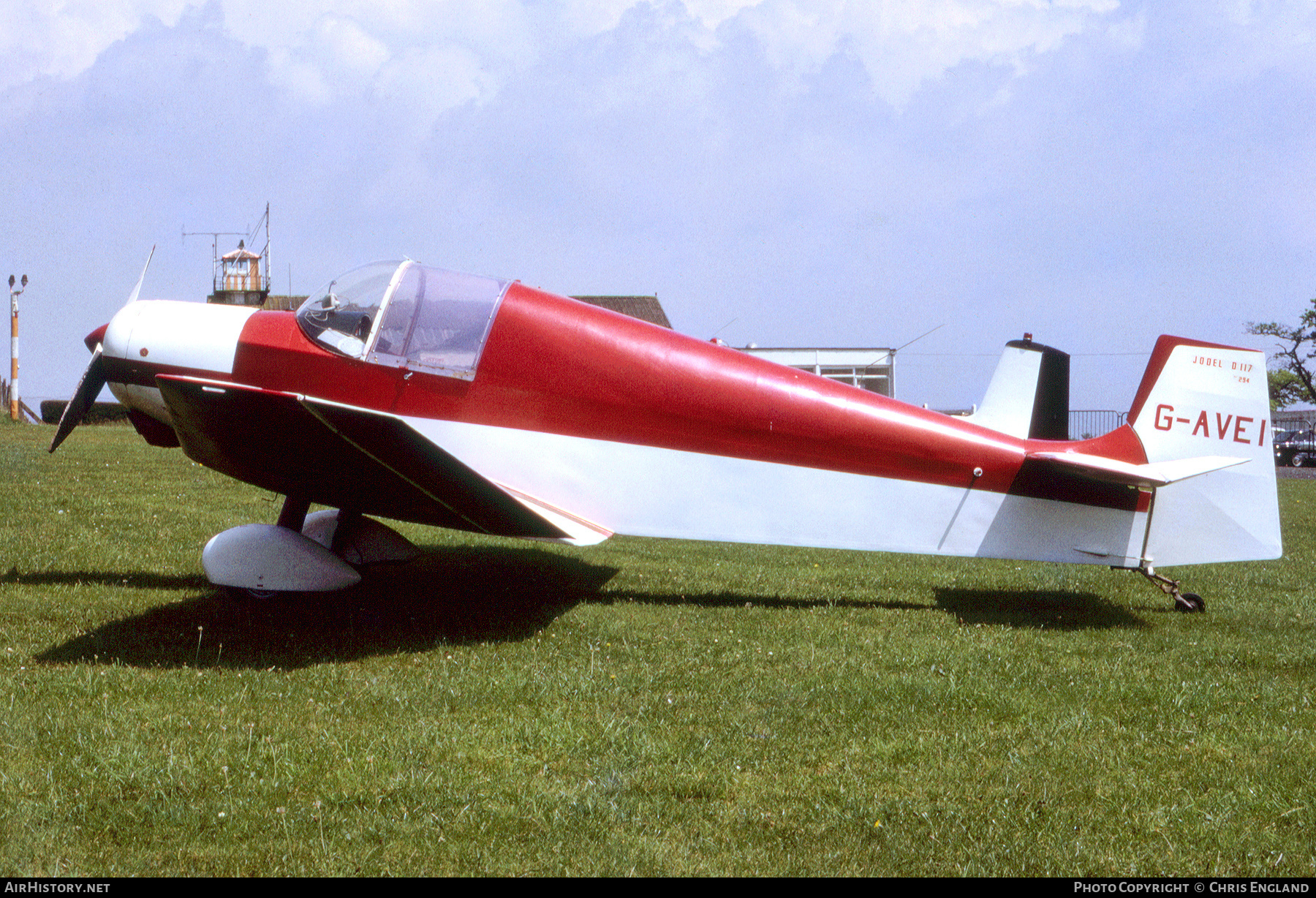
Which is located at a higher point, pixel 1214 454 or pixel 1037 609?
pixel 1214 454

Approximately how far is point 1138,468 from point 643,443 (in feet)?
10.1

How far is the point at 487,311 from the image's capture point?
5922mm

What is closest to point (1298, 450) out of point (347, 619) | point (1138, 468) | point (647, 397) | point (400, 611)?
point (1138, 468)

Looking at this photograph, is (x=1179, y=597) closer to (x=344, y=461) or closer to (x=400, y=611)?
(x=400, y=611)

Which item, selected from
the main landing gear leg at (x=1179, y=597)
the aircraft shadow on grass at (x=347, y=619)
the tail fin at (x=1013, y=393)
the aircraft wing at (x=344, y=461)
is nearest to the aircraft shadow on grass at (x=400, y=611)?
the aircraft shadow on grass at (x=347, y=619)

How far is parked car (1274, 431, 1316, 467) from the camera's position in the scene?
36.7m

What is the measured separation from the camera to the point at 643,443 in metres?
6.02

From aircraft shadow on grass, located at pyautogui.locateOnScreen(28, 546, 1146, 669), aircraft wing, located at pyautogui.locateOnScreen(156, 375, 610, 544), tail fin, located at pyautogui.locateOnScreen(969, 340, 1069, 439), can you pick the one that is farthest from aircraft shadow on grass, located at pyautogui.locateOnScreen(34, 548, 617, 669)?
tail fin, located at pyautogui.locateOnScreen(969, 340, 1069, 439)

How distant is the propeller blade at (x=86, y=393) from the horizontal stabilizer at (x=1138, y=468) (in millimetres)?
5907

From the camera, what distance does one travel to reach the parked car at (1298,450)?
36719mm

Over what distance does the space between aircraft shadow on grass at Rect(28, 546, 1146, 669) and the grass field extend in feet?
0.10

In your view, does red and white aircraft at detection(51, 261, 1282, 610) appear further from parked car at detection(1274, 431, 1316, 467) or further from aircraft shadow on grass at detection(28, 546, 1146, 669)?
parked car at detection(1274, 431, 1316, 467)
